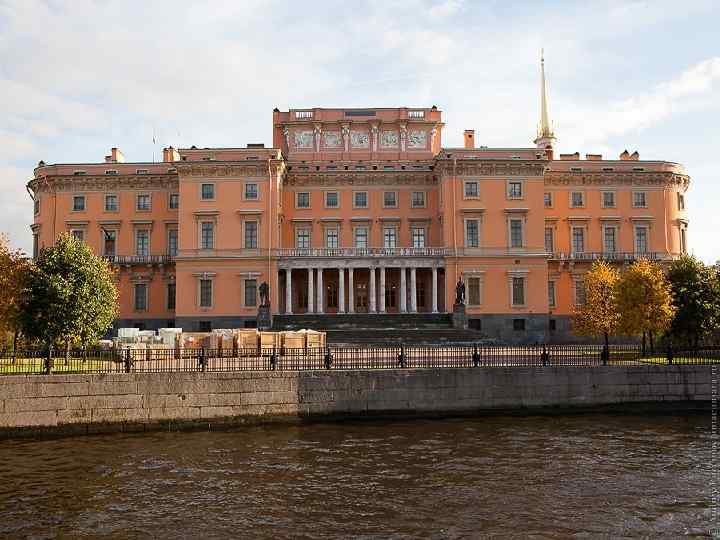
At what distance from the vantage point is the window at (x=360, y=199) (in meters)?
52.8

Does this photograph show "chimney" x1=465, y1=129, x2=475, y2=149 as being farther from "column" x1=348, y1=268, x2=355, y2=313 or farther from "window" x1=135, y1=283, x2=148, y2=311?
"window" x1=135, y1=283, x2=148, y2=311

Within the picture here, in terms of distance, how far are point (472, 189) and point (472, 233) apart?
345cm

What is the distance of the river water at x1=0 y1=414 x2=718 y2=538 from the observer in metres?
12.7

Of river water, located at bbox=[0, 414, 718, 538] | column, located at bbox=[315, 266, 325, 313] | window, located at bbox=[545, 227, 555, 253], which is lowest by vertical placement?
river water, located at bbox=[0, 414, 718, 538]

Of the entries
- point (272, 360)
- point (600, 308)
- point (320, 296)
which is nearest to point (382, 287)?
point (320, 296)

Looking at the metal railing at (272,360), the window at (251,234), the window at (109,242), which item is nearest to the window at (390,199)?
the window at (251,234)

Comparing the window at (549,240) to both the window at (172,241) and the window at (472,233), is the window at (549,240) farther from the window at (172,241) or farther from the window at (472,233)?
the window at (172,241)

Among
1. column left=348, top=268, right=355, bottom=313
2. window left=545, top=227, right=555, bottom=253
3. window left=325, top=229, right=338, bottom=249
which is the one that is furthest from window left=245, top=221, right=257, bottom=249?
window left=545, top=227, right=555, bottom=253

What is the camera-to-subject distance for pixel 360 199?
52875mm

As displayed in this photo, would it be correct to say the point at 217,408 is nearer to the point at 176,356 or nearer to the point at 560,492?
the point at 176,356

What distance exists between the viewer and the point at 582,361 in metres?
26.8

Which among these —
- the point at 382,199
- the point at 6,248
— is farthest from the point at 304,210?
the point at 6,248

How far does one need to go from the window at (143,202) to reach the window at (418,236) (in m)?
22.0

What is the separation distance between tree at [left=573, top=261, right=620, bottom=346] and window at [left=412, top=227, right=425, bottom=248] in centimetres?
1614
